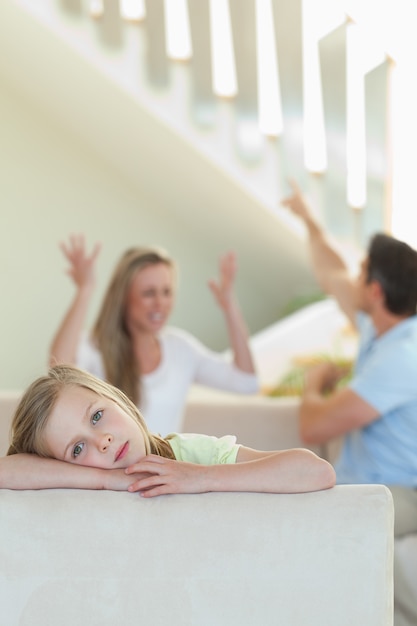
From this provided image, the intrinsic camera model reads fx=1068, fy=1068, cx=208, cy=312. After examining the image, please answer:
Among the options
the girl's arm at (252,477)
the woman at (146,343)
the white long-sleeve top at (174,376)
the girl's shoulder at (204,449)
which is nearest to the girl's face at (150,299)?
the woman at (146,343)

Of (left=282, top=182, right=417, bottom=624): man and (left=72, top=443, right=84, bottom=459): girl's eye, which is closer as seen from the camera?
(left=72, top=443, right=84, bottom=459): girl's eye

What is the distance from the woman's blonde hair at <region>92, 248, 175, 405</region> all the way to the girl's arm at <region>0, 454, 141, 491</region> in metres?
1.35

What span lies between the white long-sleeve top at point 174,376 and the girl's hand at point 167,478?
1.37 m

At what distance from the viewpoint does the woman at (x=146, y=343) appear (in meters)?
3.20

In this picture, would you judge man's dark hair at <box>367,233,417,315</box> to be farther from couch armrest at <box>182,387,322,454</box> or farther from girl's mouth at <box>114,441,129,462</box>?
girl's mouth at <box>114,441,129,462</box>

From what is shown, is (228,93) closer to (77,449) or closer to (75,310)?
(75,310)

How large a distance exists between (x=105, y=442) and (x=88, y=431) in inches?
1.4

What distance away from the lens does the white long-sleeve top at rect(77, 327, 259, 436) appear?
10.5ft

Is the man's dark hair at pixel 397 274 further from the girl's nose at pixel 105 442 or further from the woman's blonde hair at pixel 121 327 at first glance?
the girl's nose at pixel 105 442

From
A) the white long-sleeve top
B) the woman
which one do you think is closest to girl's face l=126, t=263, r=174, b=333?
the woman

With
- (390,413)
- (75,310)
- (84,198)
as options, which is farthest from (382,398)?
(84,198)

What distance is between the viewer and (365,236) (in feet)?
18.8

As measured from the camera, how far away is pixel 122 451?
188 centimetres

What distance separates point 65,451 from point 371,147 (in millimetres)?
3980
